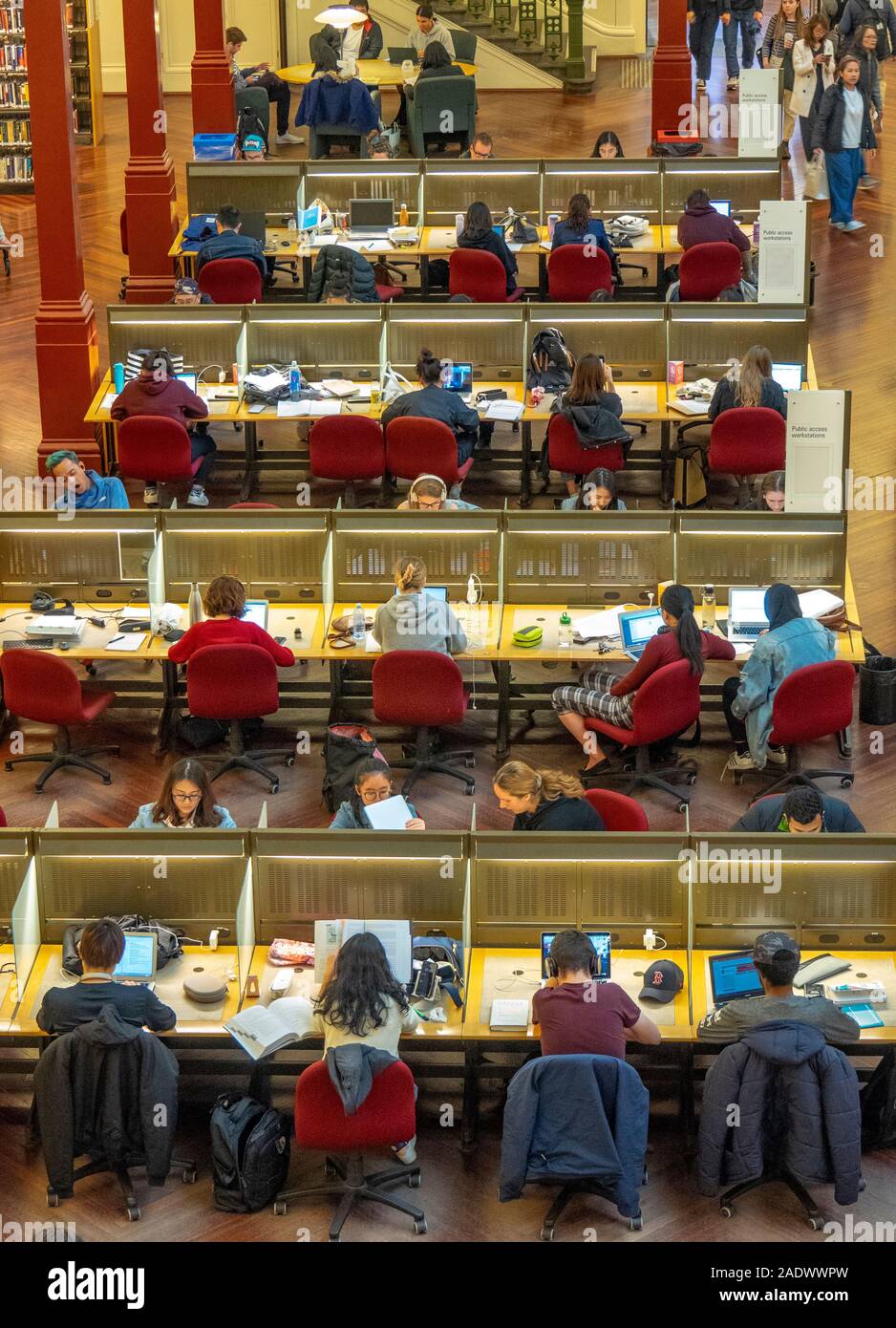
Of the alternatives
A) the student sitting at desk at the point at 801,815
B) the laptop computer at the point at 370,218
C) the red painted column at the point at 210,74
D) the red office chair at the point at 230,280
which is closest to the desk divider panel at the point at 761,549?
the student sitting at desk at the point at 801,815

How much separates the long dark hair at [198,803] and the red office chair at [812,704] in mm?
2537

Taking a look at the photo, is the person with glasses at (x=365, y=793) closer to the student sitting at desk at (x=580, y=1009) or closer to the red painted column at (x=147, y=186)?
the student sitting at desk at (x=580, y=1009)

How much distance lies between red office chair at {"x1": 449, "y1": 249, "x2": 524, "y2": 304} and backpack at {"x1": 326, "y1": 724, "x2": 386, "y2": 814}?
496 centimetres

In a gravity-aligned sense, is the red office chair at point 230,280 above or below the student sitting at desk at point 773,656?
above

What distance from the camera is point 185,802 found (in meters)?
7.44

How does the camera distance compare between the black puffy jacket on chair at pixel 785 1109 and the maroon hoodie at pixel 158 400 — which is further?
the maroon hoodie at pixel 158 400

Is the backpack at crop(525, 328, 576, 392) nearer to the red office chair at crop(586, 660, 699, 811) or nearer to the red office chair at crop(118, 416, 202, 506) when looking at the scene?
the red office chair at crop(118, 416, 202, 506)

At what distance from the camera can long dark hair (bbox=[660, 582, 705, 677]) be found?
27.9 ft

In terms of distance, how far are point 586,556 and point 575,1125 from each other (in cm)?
375

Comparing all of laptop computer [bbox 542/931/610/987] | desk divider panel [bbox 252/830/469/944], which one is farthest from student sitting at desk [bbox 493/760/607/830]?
laptop computer [bbox 542/931/610/987]

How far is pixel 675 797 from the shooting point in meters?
9.07

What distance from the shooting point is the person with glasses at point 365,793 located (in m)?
7.53

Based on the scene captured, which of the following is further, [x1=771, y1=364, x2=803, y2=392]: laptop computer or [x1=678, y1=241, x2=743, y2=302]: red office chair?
[x1=678, y1=241, x2=743, y2=302]: red office chair

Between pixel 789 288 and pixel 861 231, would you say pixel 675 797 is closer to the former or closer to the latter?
pixel 789 288
